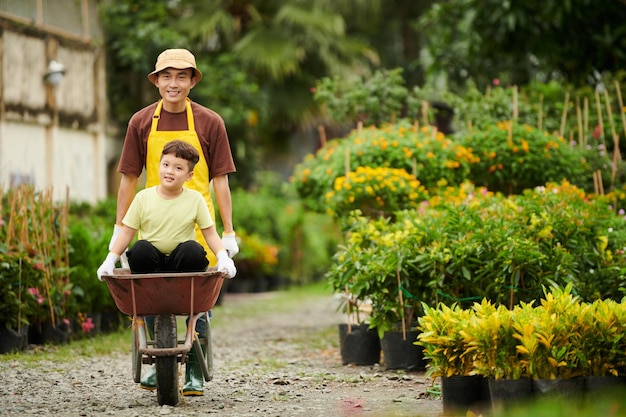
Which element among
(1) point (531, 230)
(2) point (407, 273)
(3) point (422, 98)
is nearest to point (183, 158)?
(2) point (407, 273)

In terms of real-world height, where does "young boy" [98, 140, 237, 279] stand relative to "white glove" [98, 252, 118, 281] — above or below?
above

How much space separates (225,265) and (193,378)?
1.01 meters

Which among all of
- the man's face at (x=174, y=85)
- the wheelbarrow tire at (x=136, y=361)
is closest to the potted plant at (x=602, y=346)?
the wheelbarrow tire at (x=136, y=361)

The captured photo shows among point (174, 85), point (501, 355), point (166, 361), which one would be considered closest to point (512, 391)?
point (501, 355)

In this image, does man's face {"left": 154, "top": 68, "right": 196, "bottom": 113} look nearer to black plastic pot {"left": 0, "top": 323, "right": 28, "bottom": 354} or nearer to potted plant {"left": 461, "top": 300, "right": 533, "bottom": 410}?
potted plant {"left": 461, "top": 300, "right": 533, "bottom": 410}

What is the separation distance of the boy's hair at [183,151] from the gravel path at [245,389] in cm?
138

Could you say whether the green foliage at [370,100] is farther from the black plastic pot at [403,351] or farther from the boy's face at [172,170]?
the boy's face at [172,170]

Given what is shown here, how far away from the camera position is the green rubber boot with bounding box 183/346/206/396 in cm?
659

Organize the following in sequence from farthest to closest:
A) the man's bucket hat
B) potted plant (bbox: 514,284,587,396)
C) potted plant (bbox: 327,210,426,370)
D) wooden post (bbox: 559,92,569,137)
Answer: wooden post (bbox: 559,92,569,137) → potted plant (bbox: 327,210,426,370) → the man's bucket hat → potted plant (bbox: 514,284,587,396)

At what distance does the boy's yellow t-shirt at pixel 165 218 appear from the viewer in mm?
6094

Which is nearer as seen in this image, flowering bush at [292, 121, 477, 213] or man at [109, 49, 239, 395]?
man at [109, 49, 239, 395]

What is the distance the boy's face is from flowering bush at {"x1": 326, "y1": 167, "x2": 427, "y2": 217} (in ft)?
13.2

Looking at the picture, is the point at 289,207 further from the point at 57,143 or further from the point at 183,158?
the point at 183,158

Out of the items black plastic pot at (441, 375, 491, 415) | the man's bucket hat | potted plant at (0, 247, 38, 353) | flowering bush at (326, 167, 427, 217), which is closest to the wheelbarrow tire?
the man's bucket hat
